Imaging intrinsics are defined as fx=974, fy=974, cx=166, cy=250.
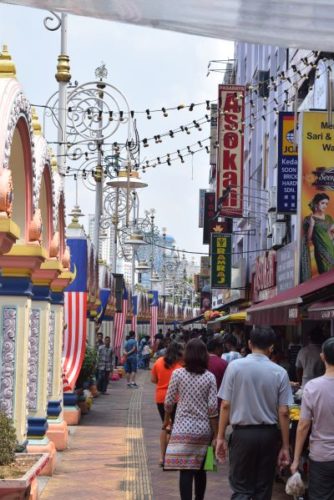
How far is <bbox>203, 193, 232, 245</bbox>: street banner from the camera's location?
128ft

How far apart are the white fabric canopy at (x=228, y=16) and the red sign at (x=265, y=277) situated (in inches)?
885

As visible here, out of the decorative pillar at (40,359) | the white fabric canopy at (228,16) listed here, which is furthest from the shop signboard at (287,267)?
the white fabric canopy at (228,16)

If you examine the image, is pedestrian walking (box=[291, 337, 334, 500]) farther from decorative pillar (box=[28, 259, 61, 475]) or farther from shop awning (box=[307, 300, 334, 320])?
decorative pillar (box=[28, 259, 61, 475])

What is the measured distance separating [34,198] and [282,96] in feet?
64.4

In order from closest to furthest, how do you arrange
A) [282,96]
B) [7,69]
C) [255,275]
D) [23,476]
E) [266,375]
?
[266,375] < [23,476] < [7,69] < [282,96] < [255,275]

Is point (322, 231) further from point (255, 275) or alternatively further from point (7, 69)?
point (255, 275)

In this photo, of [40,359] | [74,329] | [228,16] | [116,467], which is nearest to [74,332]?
[74,329]

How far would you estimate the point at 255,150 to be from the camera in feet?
117

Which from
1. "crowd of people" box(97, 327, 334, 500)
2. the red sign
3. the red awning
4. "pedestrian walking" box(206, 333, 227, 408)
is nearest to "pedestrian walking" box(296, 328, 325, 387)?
the red awning

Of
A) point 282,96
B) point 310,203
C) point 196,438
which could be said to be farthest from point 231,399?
point 282,96

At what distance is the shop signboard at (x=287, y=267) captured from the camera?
20.8 meters

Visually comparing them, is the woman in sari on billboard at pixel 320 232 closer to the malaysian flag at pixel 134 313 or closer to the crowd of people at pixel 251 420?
the crowd of people at pixel 251 420

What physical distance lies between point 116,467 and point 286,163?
9.91 meters

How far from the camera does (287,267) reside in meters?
22.2
